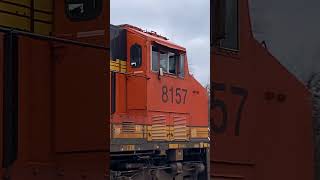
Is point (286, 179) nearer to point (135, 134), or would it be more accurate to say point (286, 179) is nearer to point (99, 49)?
point (99, 49)

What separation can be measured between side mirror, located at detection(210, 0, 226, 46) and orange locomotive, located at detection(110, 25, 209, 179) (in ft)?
22.0

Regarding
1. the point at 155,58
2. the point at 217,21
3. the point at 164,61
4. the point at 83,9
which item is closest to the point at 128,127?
the point at 155,58

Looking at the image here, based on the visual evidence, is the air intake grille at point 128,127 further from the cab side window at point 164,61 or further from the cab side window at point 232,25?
the cab side window at point 232,25

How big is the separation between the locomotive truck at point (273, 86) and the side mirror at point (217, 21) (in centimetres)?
3

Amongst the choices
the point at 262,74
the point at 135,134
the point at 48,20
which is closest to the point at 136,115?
the point at 135,134

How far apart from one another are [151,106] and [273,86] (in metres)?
7.75

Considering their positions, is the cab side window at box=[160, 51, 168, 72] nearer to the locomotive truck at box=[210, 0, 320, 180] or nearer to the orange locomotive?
the orange locomotive

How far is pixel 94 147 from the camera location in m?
3.42

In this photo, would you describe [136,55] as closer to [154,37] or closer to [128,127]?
[154,37]

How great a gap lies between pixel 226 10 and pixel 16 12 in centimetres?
127

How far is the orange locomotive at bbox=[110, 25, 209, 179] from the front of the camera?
1011cm

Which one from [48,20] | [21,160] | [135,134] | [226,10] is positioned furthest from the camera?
[135,134]

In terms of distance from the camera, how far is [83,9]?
3.39 meters

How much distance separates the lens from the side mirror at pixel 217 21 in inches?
107
